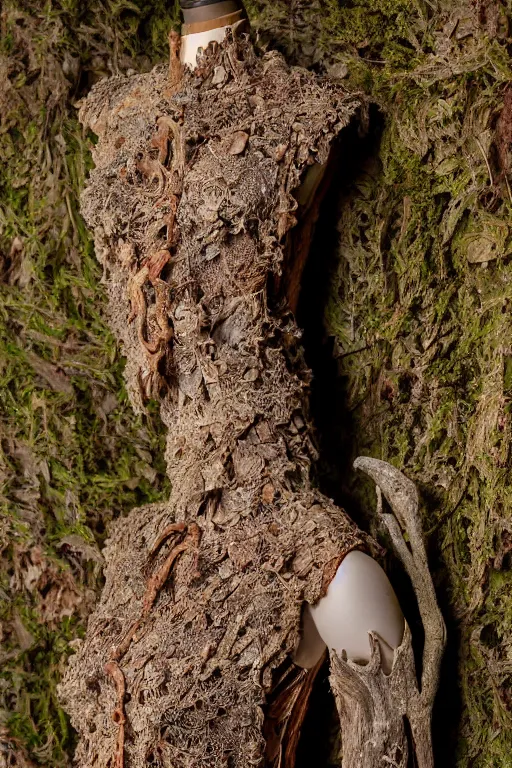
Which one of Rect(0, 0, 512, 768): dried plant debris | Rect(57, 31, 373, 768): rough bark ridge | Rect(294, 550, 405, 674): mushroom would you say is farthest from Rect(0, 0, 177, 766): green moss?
Rect(294, 550, 405, 674): mushroom

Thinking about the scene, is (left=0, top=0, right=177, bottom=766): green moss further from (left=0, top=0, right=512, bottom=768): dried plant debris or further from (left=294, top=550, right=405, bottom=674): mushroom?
(left=294, top=550, right=405, bottom=674): mushroom

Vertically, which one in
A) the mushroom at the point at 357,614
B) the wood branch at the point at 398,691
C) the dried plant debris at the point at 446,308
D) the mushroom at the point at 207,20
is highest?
the mushroom at the point at 207,20

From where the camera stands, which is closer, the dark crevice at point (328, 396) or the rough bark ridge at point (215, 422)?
the rough bark ridge at point (215, 422)

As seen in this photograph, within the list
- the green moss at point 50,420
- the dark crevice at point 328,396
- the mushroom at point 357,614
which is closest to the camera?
the mushroom at point 357,614

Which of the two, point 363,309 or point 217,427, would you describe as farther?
point 363,309

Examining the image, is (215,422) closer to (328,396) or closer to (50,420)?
(328,396)

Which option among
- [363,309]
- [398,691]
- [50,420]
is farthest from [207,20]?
[398,691]

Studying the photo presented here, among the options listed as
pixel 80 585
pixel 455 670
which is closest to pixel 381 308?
pixel 455 670

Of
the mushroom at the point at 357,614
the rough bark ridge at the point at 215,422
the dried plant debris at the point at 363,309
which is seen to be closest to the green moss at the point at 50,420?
the dried plant debris at the point at 363,309

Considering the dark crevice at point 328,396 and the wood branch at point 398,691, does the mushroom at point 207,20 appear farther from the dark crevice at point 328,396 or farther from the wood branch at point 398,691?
the wood branch at point 398,691
